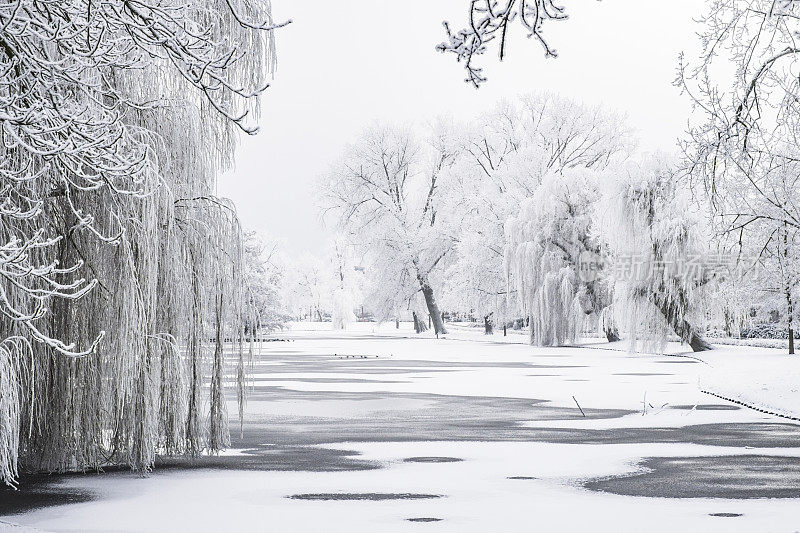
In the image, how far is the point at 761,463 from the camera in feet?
36.9

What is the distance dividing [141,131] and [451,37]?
582 cm

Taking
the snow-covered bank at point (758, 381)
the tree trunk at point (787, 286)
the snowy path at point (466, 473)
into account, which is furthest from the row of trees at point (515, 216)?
the snowy path at point (466, 473)

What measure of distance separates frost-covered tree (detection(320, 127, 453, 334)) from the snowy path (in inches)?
1678

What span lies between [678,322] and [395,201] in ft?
105

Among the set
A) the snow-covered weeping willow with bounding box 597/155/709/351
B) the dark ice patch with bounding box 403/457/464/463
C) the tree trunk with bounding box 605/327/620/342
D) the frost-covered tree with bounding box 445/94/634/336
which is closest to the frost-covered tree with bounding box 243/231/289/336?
the frost-covered tree with bounding box 445/94/634/336

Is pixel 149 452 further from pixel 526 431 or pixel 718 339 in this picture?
pixel 718 339

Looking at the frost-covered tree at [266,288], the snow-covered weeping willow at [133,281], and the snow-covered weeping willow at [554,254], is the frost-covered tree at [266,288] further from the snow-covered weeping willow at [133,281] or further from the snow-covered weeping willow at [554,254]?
the snow-covered weeping willow at [133,281]

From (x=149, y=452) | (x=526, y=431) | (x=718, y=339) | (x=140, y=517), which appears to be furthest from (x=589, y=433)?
(x=718, y=339)

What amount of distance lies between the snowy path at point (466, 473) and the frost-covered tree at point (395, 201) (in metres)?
42.6

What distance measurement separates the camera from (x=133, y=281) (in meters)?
10.2

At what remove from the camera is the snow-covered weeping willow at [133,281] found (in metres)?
9.27

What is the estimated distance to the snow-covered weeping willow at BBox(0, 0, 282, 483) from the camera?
927 cm

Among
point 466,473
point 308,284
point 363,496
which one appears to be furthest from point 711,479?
point 308,284

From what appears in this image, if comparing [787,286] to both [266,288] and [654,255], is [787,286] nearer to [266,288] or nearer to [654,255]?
[654,255]
